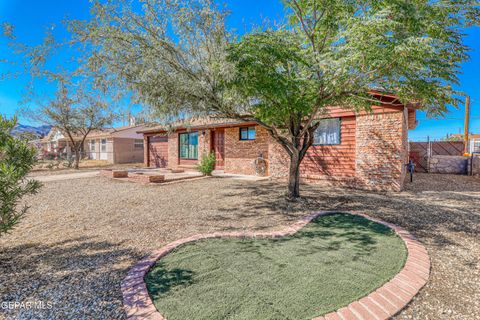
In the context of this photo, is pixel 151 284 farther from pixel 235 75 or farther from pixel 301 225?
pixel 235 75

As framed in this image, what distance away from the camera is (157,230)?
4.32 metres

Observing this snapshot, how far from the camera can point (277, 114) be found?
5.60 m

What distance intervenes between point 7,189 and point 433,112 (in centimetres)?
846

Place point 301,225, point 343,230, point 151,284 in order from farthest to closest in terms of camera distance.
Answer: point 301,225 → point 343,230 → point 151,284

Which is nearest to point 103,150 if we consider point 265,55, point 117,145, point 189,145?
point 117,145

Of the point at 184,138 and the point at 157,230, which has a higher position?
the point at 184,138

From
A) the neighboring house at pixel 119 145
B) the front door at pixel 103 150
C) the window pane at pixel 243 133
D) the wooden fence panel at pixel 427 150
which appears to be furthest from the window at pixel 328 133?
the front door at pixel 103 150

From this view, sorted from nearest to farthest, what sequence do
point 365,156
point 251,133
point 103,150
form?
1. point 365,156
2. point 251,133
3. point 103,150

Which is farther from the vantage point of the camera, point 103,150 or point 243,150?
point 103,150

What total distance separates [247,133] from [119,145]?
16.7m

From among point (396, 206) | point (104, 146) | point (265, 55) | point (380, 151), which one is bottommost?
point (396, 206)

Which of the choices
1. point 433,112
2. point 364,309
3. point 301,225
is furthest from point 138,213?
point 433,112

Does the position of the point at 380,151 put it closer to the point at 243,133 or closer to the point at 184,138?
the point at 243,133

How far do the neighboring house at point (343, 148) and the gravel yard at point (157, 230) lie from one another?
1.01 m
